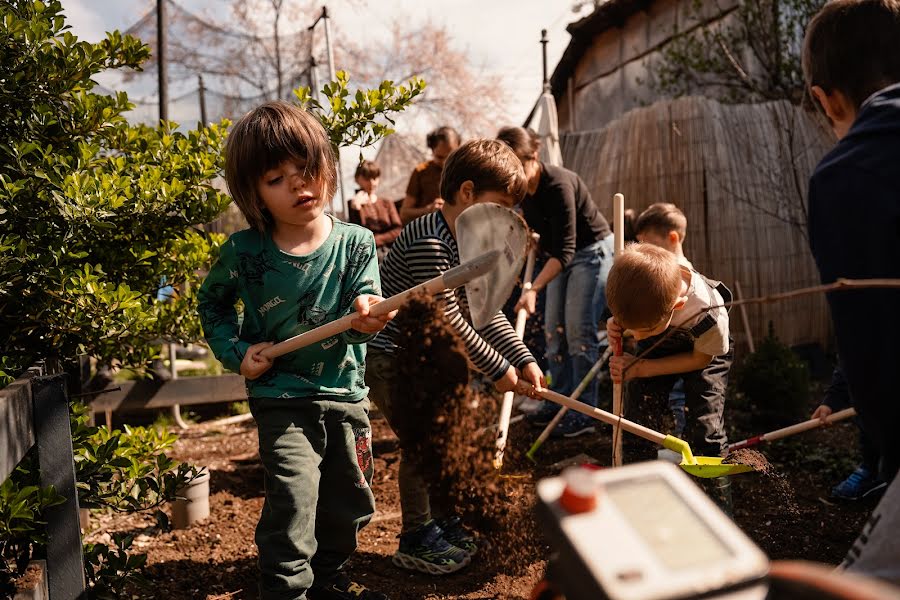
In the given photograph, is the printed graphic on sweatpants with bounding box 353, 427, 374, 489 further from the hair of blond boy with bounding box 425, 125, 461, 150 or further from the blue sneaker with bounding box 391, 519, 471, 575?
the hair of blond boy with bounding box 425, 125, 461, 150

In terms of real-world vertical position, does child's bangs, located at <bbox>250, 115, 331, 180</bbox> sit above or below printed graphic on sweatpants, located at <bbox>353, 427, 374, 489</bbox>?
above

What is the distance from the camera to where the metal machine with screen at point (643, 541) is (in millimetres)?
802

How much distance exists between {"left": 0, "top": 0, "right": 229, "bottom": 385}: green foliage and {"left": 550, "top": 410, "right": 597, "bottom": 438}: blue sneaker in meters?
2.89

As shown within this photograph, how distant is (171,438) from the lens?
2.57 meters

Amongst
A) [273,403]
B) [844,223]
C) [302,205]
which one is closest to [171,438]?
[273,403]

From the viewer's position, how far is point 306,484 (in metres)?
2.21

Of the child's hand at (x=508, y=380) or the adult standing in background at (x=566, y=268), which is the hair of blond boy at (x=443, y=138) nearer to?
the adult standing in background at (x=566, y=268)

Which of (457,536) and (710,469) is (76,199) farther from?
(710,469)

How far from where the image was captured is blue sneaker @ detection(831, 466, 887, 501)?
144 inches

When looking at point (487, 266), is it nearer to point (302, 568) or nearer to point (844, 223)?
point (844, 223)

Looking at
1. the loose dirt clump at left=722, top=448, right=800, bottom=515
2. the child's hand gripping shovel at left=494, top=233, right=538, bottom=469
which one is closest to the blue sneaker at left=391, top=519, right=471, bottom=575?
the child's hand gripping shovel at left=494, top=233, right=538, bottom=469

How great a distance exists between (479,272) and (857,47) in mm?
1048

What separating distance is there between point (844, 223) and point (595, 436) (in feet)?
11.8

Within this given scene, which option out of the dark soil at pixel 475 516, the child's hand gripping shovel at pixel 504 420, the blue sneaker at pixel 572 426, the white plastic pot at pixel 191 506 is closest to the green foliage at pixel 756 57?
the blue sneaker at pixel 572 426
